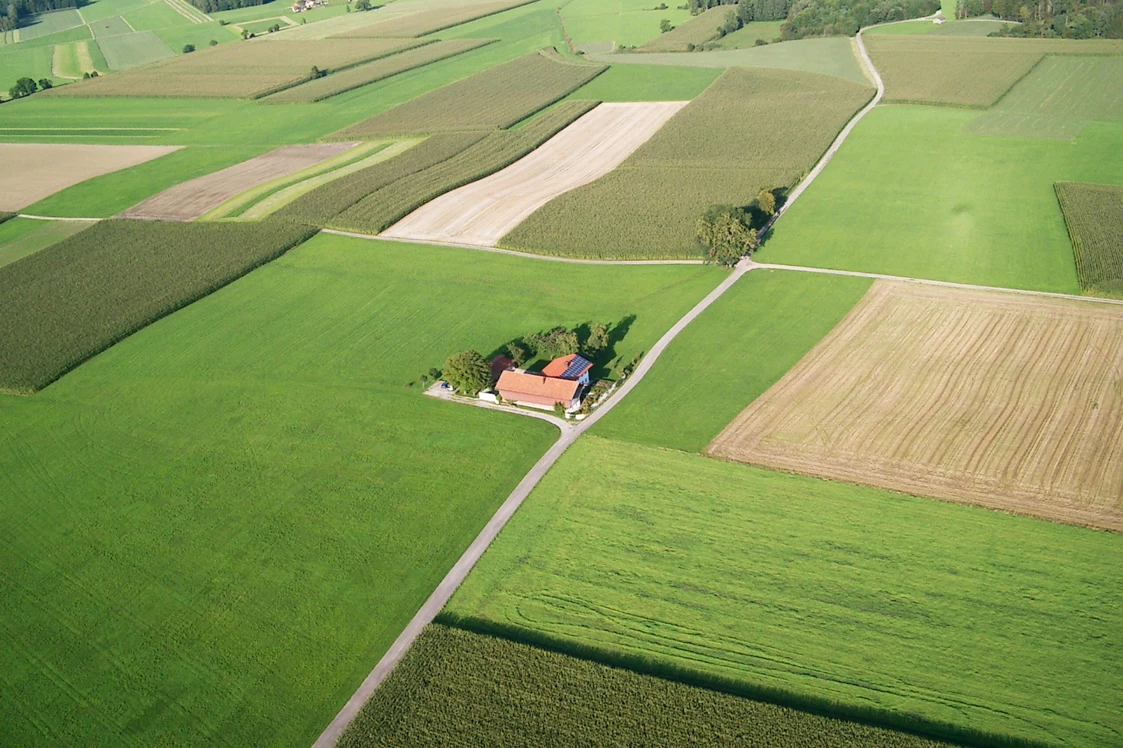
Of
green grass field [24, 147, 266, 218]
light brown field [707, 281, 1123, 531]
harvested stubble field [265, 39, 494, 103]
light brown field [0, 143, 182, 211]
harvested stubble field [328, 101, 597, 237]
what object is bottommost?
light brown field [707, 281, 1123, 531]

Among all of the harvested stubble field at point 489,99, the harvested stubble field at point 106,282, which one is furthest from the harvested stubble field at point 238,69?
the harvested stubble field at point 106,282

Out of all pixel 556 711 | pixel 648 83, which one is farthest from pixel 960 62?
pixel 556 711

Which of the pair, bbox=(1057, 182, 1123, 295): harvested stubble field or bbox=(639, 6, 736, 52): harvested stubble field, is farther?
bbox=(639, 6, 736, 52): harvested stubble field

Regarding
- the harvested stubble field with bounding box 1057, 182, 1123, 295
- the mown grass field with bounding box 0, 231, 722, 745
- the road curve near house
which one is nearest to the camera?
the road curve near house

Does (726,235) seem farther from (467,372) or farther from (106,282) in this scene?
(106,282)

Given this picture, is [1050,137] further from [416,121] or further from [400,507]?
[400,507]

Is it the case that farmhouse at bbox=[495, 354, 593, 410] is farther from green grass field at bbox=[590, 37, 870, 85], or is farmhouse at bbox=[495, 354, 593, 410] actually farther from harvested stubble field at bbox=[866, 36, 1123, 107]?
green grass field at bbox=[590, 37, 870, 85]

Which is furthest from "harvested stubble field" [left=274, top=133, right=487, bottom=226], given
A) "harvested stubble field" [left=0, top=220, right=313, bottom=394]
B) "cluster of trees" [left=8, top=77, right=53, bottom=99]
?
"cluster of trees" [left=8, top=77, right=53, bottom=99]

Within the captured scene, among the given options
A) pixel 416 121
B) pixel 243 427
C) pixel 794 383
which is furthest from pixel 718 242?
pixel 416 121
